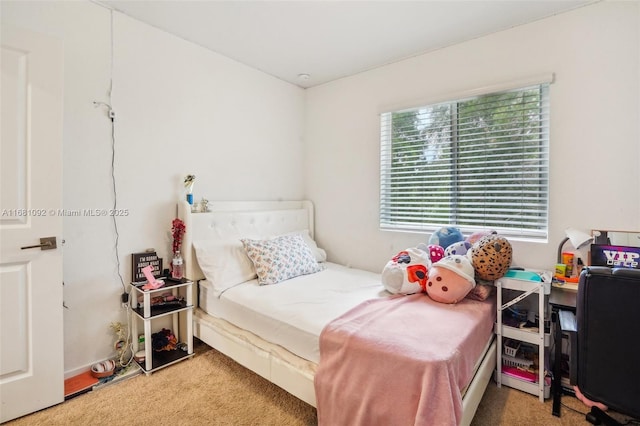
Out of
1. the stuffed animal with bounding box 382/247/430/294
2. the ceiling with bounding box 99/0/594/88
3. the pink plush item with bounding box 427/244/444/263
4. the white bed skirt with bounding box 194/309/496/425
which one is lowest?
the white bed skirt with bounding box 194/309/496/425

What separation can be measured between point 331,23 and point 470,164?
1.56m

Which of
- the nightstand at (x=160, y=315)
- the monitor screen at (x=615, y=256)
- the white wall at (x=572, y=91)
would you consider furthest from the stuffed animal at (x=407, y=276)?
the nightstand at (x=160, y=315)

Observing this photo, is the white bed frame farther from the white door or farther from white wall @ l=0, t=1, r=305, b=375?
the white door

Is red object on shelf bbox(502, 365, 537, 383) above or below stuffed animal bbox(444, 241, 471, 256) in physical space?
below

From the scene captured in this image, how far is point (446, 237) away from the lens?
2.40 metres

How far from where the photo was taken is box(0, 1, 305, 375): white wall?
1.98 metres

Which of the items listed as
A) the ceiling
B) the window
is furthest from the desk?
the ceiling

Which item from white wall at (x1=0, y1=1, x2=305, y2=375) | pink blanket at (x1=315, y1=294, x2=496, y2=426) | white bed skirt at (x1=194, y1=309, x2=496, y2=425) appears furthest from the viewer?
white wall at (x1=0, y1=1, x2=305, y2=375)

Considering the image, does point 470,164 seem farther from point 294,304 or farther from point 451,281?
point 294,304

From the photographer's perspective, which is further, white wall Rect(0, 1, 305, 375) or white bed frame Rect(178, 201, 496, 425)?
white wall Rect(0, 1, 305, 375)

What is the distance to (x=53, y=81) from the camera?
5.72 ft

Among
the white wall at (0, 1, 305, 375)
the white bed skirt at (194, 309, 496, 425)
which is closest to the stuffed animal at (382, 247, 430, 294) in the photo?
the white bed skirt at (194, 309, 496, 425)

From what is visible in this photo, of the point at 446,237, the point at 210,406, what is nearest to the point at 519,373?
the point at 446,237

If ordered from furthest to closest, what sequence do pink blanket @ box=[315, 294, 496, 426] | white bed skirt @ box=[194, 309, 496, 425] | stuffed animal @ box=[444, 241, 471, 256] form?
stuffed animal @ box=[444, 241, 471, 256], white bed skirt @ box=[194, 309, 496, 425], pink blanket @ box=[315, 294, 496, 426]
